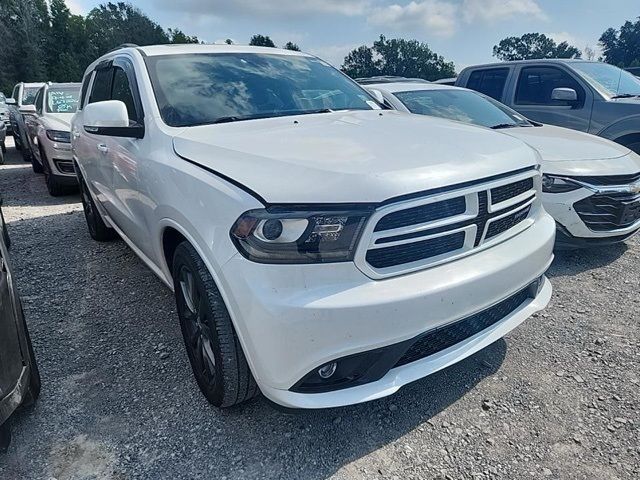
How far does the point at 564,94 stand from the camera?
20.0 ft

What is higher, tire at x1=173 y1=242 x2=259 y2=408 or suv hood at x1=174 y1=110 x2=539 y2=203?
suv hood at x1=174 y1=110 x2=539 y2=203

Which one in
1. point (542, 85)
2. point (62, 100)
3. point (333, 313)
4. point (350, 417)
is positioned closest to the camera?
point (333, 313)

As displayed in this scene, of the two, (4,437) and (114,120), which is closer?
(4,437)

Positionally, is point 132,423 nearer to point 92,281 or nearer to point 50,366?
point 50,366

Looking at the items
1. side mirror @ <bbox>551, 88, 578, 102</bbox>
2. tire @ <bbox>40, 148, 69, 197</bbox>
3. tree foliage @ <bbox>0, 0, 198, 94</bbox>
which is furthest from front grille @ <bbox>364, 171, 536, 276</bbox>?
tree foliage @ <bbox>0, 0, 198, 94</bbox>

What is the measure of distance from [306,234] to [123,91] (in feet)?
7.48

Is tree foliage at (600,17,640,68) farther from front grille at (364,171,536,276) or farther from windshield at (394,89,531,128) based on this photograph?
front grille at (364,171,536,276)

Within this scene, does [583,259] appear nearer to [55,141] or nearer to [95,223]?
[95,223]

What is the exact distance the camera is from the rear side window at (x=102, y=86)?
381 cm

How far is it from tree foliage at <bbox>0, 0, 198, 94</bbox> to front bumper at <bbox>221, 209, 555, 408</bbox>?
169 feet

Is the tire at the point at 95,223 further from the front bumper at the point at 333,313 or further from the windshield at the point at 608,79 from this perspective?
the windshield at the point at 608,79

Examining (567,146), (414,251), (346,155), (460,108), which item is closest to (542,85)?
(460,108)

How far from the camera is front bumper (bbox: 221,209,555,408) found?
5.62ft

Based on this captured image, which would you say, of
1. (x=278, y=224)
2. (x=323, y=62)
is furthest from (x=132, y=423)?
(x=323, y=62)
